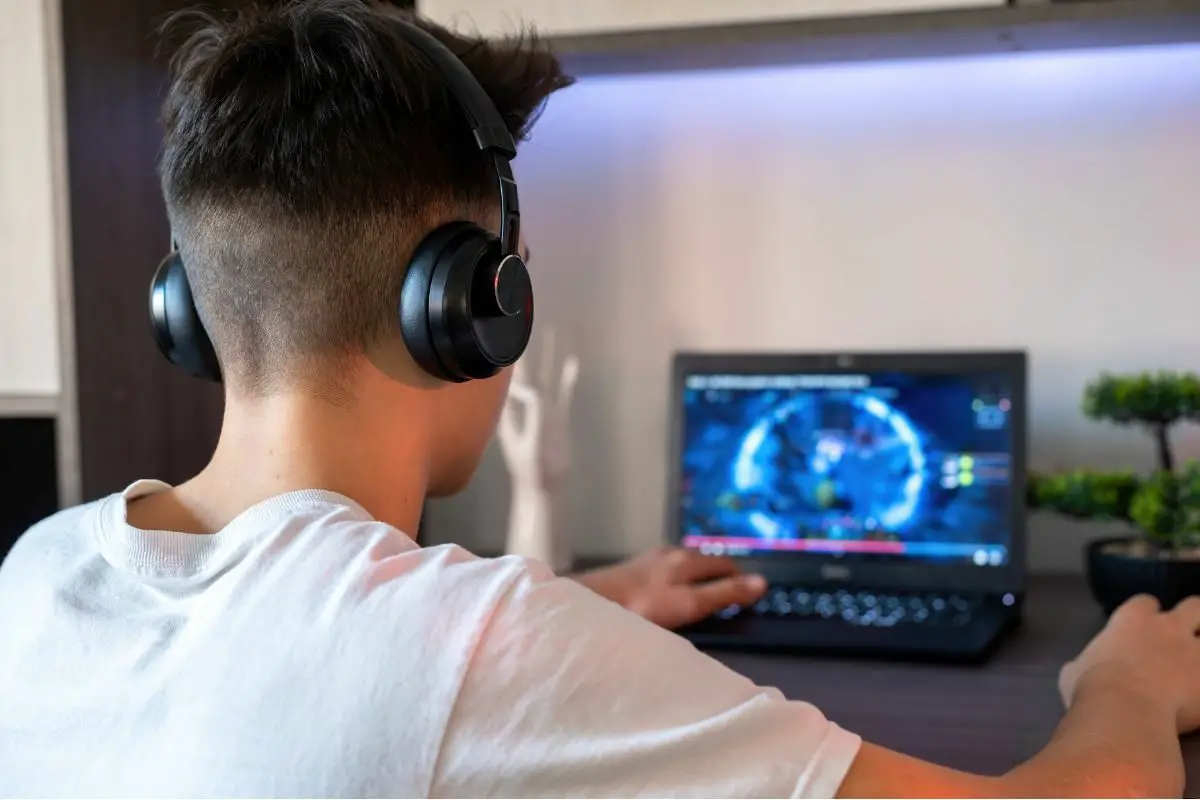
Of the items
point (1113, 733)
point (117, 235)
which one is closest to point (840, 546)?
point (1113, 733)

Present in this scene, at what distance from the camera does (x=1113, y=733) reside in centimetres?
71

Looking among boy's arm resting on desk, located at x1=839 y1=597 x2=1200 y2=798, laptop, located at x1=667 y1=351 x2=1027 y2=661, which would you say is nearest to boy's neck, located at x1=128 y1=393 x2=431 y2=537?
boy's arm resting on desk, located at x1=839 y1=597 x2=1200 y2=798

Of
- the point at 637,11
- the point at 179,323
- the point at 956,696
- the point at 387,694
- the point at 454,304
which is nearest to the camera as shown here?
the point at 387,694

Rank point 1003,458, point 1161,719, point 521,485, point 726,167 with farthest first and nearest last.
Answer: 1. point 726,167
2. point 521,485
3. point 1003,458
4. point 1161,719

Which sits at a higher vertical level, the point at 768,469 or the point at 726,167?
the point at 726,167

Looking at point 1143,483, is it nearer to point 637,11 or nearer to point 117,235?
point 637,11

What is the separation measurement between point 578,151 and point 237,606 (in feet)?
3.52

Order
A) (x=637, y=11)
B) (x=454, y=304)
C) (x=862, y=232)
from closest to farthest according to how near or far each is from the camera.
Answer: (x=454, y=304) < (x=637, y=11) < (x=862, y=232)

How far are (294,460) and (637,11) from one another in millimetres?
766

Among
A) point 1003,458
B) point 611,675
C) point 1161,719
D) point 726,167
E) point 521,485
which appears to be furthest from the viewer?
point 726,167

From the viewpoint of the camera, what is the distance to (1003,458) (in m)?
1.27

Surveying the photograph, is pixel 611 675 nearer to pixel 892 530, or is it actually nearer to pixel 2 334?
pixel 892 530

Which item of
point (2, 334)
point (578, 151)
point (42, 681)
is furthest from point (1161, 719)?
point (2, 334)

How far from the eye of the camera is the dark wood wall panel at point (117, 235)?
129 centimetres
